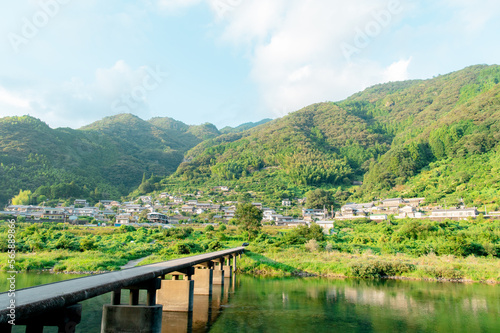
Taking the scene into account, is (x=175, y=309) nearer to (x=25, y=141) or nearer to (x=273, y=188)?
(x=273, y=188)

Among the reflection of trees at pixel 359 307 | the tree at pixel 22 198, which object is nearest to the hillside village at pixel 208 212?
the tree at pixel 22 198

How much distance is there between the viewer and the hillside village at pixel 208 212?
190 ft

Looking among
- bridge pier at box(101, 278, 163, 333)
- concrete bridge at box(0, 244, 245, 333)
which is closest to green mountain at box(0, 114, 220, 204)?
concrete bridge at box(0, 244, 245, 333)

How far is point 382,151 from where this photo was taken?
11850cm

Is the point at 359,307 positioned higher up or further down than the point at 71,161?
further down

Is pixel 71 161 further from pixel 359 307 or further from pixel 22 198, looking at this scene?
pixel 359 307

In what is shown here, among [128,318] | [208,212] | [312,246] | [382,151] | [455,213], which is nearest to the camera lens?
[128,318]

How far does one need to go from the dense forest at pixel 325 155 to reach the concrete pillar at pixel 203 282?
49046mm

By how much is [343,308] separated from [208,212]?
56859 millimetres

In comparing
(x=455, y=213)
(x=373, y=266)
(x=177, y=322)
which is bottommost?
(x=373, y=266)

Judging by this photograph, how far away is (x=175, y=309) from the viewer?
50.6ft

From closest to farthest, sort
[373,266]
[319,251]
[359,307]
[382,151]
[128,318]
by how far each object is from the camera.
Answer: [128,318] → [359,307] → [373,266] → [319,251] → [382,151]

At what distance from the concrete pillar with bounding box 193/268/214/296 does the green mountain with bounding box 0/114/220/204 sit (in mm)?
71398

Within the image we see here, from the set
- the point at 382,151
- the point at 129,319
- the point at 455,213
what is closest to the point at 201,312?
the point at 129,319
